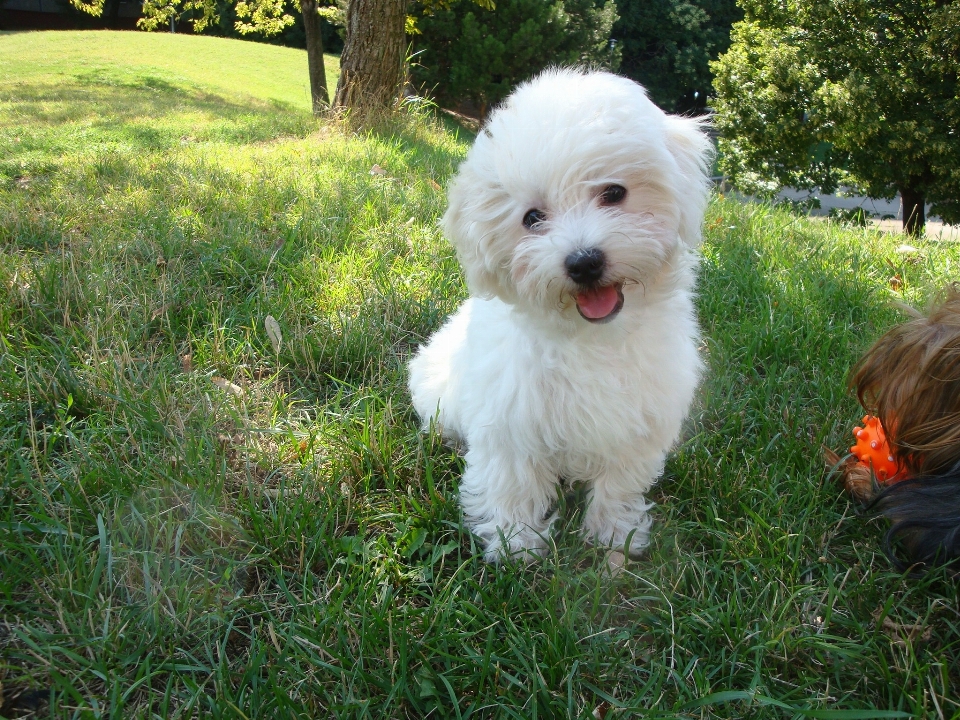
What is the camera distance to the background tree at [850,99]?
44.8ft

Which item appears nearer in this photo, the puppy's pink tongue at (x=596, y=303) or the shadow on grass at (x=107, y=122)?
the puppy's pink tongue at (x=596, y=303)

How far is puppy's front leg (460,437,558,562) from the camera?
2.03 metres

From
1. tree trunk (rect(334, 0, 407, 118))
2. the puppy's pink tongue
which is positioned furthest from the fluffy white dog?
tree trunk (rect(334, 0, 407, 118))

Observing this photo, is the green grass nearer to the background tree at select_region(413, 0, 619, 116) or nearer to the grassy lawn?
the background tree at select_region(413, 0, 619, 116)

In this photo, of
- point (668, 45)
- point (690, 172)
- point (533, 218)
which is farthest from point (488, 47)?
point (533, 218)

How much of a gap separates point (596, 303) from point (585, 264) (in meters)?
0.13

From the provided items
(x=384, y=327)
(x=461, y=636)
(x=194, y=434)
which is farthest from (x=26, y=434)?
(x=461, y=636)

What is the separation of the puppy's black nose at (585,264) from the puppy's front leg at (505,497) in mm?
555

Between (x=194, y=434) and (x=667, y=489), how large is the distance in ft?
5.48

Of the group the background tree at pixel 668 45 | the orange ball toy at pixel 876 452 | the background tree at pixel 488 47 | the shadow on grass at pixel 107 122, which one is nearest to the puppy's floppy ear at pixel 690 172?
the orange ball toy at pixel 876 452

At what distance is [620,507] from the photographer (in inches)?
85.1

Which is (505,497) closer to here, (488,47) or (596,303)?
(596,303)

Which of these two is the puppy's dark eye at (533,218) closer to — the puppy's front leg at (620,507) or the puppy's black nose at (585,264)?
the puppy's black nose at (585,264)

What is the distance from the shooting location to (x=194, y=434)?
228cm
